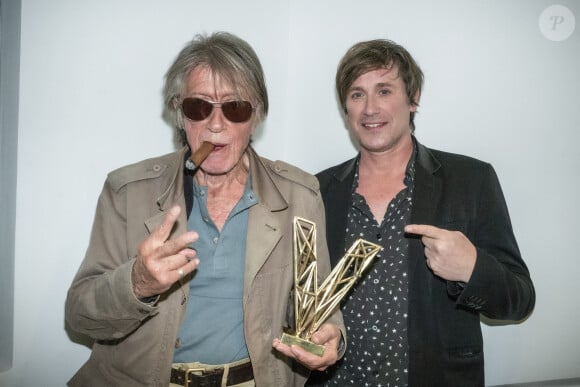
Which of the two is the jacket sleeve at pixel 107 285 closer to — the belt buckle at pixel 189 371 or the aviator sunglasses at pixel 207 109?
the belt buckle at pixel 189 371

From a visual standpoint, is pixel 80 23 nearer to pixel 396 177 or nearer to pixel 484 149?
pixel 396 177

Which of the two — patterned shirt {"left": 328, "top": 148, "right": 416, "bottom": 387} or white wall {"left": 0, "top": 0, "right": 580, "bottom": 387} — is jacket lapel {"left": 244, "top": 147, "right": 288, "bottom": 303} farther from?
white wall {"left": 0, "top": 0, "right": 580, "bottom": 387}

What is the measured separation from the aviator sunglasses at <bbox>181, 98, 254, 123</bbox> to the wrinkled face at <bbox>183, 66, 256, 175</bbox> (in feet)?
0.04

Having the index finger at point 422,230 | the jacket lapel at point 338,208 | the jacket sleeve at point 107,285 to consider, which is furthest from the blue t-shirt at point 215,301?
the index finger at point 422,230

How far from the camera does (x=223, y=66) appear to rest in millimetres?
1855

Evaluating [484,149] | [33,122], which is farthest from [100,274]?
[484,149]

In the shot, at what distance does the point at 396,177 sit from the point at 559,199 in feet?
3.63

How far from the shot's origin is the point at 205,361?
1.73 metres

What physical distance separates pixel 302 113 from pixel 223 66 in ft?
3.44

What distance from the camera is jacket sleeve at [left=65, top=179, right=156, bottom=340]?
150cm

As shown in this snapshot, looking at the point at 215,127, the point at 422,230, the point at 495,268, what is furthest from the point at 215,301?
the point at 495,268

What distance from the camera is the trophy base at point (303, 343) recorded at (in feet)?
5.06

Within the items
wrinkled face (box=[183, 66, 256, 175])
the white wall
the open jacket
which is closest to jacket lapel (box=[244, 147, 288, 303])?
the open jacket

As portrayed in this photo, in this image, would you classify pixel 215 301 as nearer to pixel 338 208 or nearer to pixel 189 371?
pixel 189 371
